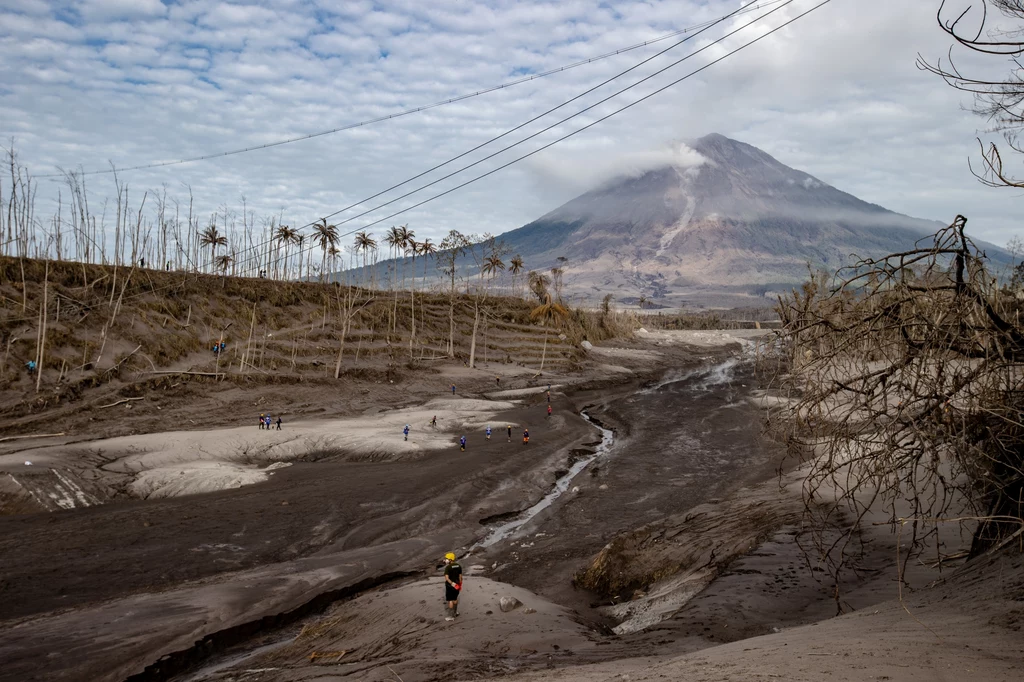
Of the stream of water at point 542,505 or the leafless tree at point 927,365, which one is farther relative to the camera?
the stream of water at point 542,505

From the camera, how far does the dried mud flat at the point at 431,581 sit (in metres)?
7.55

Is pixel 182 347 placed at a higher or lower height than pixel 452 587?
higher

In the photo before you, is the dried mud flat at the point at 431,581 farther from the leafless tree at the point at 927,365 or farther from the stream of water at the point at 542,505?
the leafless tree at the point at 927,365

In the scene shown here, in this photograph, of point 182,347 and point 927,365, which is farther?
point 182,347

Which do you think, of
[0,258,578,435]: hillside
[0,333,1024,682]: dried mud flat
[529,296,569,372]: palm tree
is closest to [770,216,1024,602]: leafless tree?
[0,333,1024,682]: dried mud flat

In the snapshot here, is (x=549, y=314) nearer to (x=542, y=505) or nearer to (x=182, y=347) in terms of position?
(x=182, y=347)

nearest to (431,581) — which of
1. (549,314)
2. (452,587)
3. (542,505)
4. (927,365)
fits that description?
(452,587)

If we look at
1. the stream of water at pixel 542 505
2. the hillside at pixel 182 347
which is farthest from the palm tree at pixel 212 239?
the stream of water at pixel 542 505

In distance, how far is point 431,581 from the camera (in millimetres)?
13688

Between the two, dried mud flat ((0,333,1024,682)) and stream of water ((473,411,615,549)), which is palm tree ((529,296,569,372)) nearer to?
stream of water ((473,411,615,549))

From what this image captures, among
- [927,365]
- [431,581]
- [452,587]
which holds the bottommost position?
[431,581]

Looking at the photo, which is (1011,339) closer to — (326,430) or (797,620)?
(797,620)

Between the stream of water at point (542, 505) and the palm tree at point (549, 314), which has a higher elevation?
the palm tree at point (549, 314)

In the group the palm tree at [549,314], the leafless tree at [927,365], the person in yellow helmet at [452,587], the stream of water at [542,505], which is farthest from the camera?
the palm tree at [549,314]
